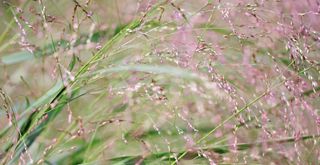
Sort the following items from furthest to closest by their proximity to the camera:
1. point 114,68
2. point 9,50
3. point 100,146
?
point 9,50, point 100,146, point 114,68

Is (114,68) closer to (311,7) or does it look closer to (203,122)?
(203,122)

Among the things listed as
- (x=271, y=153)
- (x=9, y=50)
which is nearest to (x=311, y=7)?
(x=271, y=153)

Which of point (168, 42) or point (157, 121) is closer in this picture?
point (168, 42)

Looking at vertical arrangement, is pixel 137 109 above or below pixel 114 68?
below

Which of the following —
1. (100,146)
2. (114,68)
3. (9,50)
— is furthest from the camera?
(9,50)

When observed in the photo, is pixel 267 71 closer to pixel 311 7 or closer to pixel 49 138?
pixel 311 7

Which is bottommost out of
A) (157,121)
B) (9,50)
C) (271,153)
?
(271,153)

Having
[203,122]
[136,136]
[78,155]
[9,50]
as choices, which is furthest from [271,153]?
[9,50]
